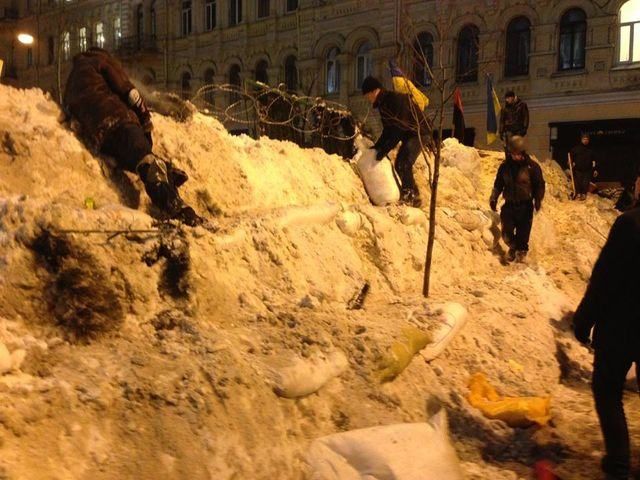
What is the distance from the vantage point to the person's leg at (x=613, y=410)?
11.9ft

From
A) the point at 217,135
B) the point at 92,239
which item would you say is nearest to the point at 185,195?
the point at 217,135

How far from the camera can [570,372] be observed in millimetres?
5836

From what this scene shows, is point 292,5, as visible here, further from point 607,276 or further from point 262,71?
point 607,276

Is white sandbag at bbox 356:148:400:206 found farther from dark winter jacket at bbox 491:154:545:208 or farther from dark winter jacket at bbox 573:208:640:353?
dark winter jacket at bbox 573:208:640:353

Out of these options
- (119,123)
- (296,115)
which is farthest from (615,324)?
(296,115)

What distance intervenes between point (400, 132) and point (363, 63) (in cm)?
1730

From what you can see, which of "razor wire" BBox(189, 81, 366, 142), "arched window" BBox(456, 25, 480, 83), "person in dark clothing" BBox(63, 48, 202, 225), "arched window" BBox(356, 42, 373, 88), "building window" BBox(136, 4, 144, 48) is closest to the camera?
"person in dark clothing" BBox(63, 48, 202, 225)

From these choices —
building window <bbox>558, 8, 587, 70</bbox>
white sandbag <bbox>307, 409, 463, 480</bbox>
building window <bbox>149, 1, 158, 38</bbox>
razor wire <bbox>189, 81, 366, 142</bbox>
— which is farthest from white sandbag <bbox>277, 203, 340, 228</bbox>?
building window <bbox>149, 1, 158, 38</bbox>

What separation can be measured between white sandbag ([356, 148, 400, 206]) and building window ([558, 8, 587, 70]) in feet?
48.1

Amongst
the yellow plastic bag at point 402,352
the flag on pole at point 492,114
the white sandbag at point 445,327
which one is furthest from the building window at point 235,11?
the yellow plastic bag at point 402,352

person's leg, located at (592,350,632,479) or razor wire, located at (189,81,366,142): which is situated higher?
razor wire, located at (189,81,366,142)

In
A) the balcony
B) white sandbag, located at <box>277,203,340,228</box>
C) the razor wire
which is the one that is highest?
the balcony

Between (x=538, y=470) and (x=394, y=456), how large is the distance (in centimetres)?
87

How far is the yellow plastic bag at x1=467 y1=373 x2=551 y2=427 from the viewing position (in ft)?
14.8
